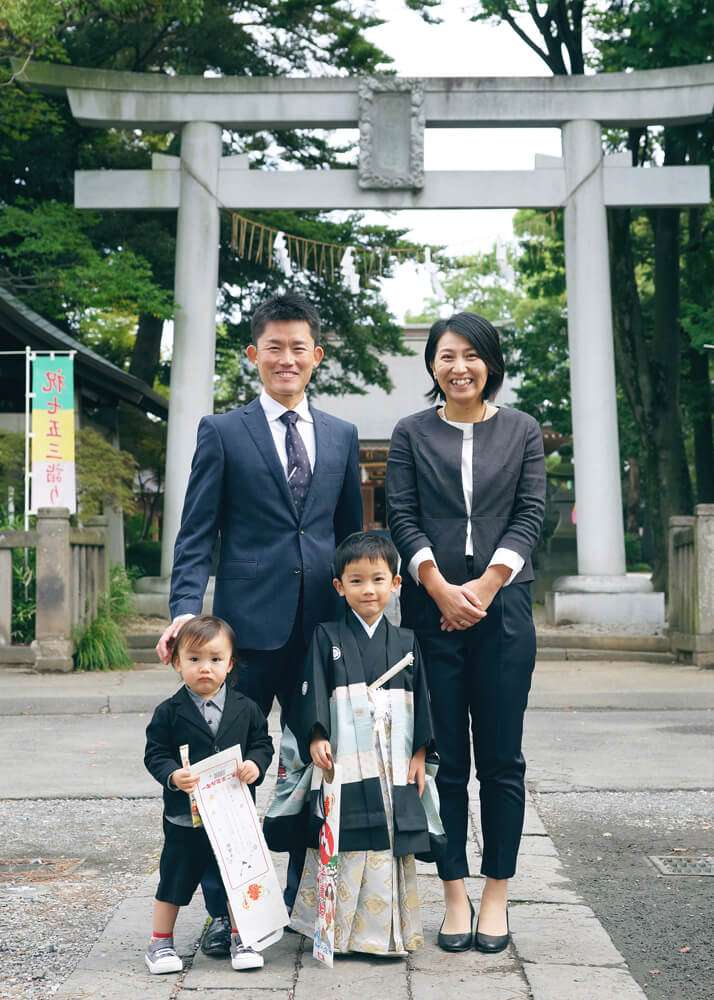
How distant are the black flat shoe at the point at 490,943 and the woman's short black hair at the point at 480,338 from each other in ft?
5.45

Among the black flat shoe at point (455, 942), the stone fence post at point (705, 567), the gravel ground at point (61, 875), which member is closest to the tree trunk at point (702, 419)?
the stone fence post at point (705, 567)

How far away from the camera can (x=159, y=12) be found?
14.3 meters

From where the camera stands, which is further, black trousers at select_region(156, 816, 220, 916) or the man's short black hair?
the man's short black hair

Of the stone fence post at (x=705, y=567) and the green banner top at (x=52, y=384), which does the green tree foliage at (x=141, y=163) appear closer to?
the green banner top at (x=52, y=384)

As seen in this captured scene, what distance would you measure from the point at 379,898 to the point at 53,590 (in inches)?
309

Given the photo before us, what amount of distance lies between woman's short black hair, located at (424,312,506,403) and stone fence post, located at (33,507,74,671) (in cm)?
759

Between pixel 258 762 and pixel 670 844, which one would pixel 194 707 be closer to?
pixel 258 762

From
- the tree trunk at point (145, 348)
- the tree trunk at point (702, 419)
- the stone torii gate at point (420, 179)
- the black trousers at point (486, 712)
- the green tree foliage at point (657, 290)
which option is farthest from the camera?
the tree trunk at point (145, 348)

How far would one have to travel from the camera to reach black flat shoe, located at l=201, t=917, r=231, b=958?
3.66 meters

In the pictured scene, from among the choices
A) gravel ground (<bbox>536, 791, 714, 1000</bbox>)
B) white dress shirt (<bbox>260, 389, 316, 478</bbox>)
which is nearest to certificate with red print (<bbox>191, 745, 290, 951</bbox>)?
white dress shirt (<bbox>260, 389, 316, 478</bbox>)

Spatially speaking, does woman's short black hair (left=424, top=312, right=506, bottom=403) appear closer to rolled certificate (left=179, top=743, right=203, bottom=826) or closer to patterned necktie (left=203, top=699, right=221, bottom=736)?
patterned necktie (left=203, top=699, right=221, bottom=736)

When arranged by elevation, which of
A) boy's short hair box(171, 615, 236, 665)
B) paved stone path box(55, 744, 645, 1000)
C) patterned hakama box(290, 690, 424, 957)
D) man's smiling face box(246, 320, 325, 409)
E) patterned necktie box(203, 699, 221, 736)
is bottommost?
paved stone path box(55, 744, 645, 1000)

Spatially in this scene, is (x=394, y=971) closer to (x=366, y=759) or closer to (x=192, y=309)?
(x=366, y=759)

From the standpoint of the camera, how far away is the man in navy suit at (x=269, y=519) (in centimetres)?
384
